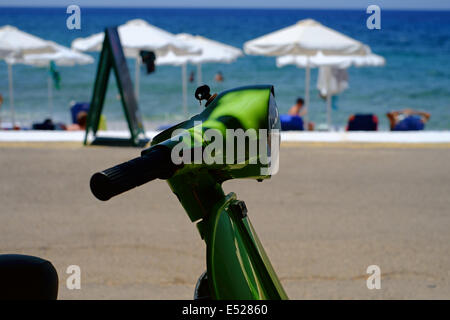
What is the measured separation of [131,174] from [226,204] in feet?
1.10

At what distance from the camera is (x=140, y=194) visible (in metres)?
7.32

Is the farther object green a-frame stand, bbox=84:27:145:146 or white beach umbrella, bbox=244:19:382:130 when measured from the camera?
white beach umbrella, bbox=244:19:382:130

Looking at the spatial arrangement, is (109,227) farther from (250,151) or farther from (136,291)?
(250,151)

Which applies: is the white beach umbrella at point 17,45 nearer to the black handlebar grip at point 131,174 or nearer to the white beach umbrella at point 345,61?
the white beach umbrella at point 345,61

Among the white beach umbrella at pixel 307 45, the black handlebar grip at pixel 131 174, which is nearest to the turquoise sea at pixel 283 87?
the white beach umbrella at pixel 307 45

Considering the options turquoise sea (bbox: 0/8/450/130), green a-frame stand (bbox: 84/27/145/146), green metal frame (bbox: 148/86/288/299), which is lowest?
turquoise sea (bbox: 0/8/450/130)

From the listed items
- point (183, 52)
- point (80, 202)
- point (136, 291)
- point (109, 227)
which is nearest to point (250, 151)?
point (136, 291)

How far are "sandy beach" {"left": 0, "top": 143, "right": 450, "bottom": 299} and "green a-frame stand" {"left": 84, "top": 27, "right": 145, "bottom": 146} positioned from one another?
3.86 ft

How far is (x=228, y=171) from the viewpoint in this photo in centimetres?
138

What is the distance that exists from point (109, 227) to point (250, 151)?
4864mm

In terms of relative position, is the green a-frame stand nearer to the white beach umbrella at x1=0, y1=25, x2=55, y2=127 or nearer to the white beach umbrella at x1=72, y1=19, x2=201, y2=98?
the white beach umbrella at x1=72, y1=19, x2=201, y2=98

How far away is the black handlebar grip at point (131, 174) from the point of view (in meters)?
1.10

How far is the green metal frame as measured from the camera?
1336mm

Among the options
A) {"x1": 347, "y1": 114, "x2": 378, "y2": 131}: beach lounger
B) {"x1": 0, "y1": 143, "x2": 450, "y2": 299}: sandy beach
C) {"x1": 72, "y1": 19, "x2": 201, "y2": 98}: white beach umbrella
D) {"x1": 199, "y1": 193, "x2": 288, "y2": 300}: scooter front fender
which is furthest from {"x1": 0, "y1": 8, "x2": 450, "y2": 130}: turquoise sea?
{"x1": 199, "y1": 193, "x2": 288, "y2": 300}: scooter front fender
